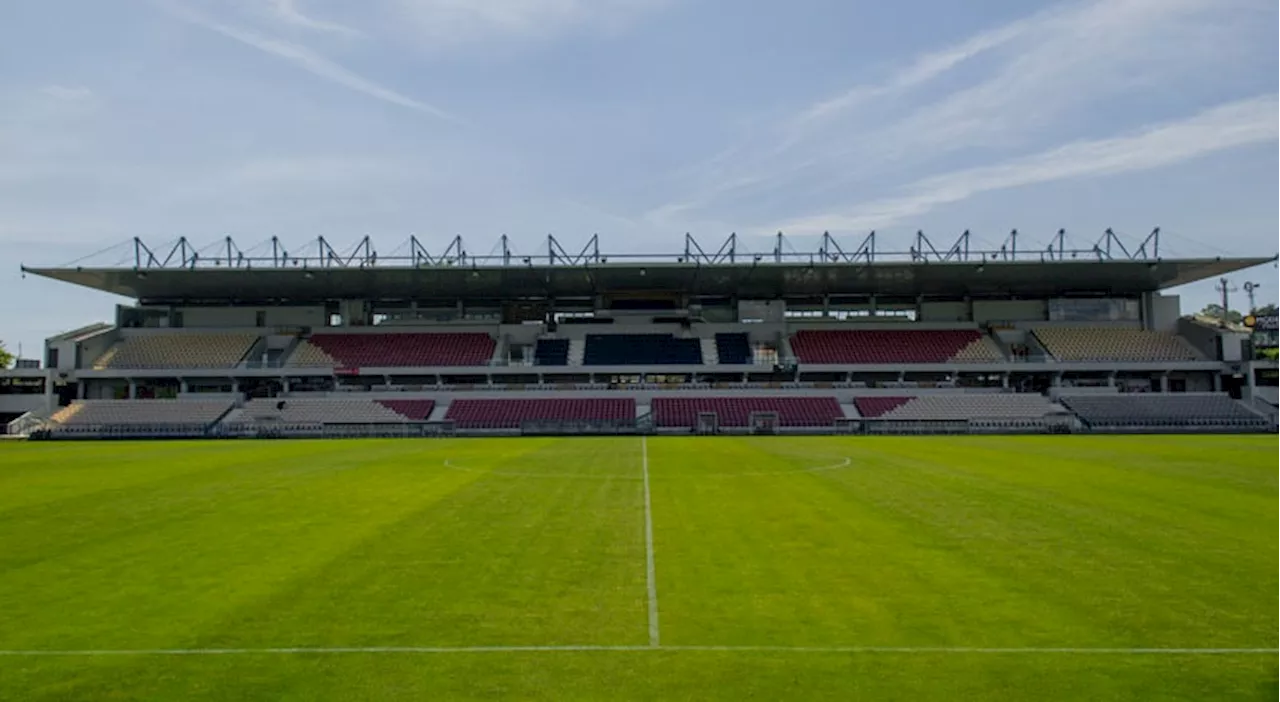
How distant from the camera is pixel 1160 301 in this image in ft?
228

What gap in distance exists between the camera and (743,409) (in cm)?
5794

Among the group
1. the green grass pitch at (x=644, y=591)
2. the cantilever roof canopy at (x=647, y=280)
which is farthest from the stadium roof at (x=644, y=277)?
the green grass pitch at (x=644, y=591)

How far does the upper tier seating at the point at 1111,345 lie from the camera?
210 feet

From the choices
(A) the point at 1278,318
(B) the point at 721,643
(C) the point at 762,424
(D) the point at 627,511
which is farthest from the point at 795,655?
(A) the point at 1278,318

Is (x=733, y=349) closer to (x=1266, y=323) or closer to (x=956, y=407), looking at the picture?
(x=956, y=407)

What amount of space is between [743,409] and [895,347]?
15.5 m

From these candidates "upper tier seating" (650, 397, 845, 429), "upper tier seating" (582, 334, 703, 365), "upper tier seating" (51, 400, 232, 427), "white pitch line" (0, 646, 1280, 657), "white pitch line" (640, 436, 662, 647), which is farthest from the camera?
"upper tier seating" (582, 334, 703, 365)

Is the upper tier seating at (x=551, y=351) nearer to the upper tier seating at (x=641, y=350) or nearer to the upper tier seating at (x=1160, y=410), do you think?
the upper tier seating at (x=641, y=350)

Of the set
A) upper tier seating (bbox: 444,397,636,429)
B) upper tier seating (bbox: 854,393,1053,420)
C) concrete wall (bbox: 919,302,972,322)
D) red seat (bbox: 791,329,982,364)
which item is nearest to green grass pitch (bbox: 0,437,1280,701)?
upper tier seating (bbox: 444,397,636,429)

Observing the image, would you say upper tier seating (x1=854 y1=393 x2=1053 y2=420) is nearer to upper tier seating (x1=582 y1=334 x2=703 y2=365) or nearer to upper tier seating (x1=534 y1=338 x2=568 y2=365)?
upper tier seating (x1=582 y1=334 x2=703 y2=365)

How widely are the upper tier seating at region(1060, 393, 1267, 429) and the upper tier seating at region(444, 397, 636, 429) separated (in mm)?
30059

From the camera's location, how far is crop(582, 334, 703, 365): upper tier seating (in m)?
64.9

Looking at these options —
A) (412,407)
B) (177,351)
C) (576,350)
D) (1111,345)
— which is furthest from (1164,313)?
(177,351)

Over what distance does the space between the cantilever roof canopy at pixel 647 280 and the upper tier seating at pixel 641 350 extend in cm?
417
